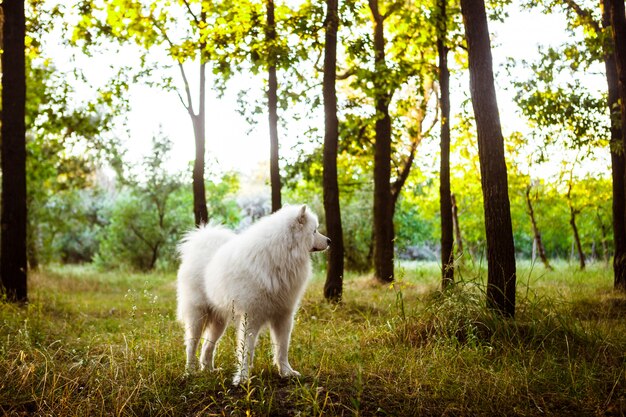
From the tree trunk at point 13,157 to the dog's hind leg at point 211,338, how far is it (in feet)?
19.8

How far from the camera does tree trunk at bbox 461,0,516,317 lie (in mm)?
7125

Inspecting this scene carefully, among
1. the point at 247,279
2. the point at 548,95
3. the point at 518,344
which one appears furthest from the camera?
the point at 548,95

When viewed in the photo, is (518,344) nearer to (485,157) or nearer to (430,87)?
(485,157)

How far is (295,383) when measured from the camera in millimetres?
5094

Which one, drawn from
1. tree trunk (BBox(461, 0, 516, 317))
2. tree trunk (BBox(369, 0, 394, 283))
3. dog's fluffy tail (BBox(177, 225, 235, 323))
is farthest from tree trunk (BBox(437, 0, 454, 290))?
dog's fluffy tail (BBox(177, 225, 235, 323))

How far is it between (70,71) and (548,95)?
40.8ft

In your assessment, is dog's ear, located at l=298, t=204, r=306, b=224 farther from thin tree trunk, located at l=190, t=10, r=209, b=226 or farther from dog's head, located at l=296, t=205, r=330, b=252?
thin tree trunk, located at l=190, t=10, r=209, b=226

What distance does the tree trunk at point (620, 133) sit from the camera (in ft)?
33.5

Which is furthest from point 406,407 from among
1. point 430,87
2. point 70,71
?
point 430,87

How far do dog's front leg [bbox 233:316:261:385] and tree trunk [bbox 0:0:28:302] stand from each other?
6979 mm

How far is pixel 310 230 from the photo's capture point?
5938 mm

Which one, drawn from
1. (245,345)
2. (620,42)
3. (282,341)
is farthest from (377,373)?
(620,42)

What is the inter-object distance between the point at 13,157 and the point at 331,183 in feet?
20.5

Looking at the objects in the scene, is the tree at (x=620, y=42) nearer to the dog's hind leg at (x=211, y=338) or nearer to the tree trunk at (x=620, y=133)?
the tree trunk at (x=620, y=133)
